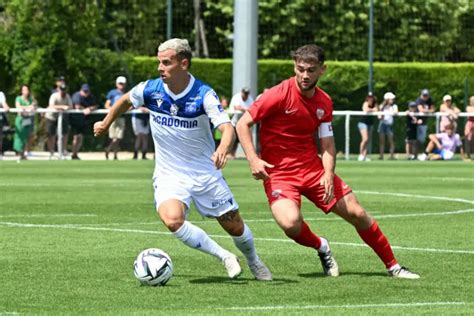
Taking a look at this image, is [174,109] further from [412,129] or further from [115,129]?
[412,129]

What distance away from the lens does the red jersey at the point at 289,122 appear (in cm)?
1187

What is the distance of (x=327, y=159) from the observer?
1182 cm

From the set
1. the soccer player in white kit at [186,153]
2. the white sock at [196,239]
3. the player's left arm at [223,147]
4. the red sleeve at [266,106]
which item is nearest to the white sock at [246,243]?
the soccer player in white kit at [186,153]

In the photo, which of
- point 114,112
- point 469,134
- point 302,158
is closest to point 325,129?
point 302,158

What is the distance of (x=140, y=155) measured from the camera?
123 feet

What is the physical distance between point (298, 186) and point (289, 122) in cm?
53

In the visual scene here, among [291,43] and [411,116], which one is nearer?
[411,116]

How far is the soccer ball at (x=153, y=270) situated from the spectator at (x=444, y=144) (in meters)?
25.8

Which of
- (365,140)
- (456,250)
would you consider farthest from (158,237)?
(365,140)

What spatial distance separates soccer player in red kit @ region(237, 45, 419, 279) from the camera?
11.7 metres

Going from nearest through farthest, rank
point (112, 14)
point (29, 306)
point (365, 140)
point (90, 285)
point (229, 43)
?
point (29, 306), point (90, 285), point (365, 140), point (112, 14), point (229, 43)

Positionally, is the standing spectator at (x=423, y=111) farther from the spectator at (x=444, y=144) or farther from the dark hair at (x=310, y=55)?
the dark hair at (x=310, y=55)

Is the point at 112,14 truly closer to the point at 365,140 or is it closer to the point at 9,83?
the point at 9,83

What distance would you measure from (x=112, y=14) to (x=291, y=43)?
8.49 meters
